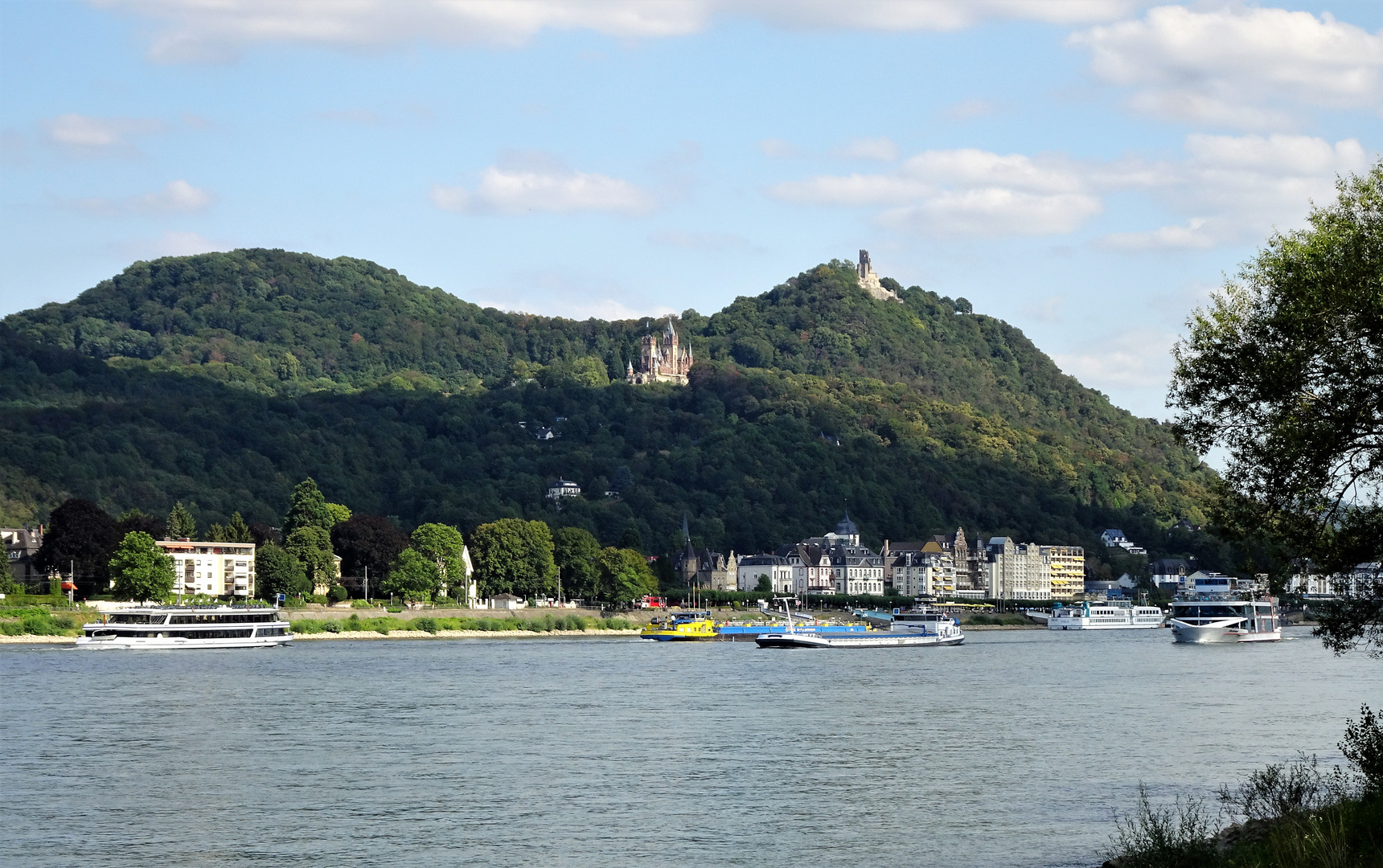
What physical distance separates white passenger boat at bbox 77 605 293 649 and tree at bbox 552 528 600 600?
44.1m

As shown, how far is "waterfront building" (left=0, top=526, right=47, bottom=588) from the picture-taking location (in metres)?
134

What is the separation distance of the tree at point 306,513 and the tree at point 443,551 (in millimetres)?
8257

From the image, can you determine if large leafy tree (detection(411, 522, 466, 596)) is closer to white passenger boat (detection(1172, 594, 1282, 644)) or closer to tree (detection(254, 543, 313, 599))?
tree (detection(254, 543, 313, 599))

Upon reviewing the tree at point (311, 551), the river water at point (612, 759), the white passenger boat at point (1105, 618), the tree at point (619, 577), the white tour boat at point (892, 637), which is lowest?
the white passenger boat at point (1105, 618)

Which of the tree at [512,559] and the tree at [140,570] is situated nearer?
the tree at [140,570]

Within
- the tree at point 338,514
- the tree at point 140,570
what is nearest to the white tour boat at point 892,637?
the tree at point 338,514

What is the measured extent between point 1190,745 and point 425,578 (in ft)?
316

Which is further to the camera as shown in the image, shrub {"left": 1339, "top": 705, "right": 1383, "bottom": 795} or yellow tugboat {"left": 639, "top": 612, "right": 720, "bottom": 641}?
yellow tugboat {"left": 639, "top": 612, "right": 720, "bottom": 641}

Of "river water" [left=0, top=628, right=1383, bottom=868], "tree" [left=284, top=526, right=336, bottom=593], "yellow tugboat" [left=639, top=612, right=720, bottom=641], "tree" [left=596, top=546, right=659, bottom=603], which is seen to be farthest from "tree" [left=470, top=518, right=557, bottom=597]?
"river water" [left=0, top=628, right=1383, bottom=868]

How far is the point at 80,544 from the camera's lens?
11812 centimetres

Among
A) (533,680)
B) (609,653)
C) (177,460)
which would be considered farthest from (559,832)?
(177,460)

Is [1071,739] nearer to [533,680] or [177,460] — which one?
[533,680]

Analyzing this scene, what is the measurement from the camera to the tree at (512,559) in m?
148

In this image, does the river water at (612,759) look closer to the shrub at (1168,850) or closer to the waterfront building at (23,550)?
the shrub at (1168,850)
